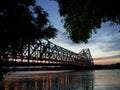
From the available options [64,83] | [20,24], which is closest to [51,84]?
[64,83]

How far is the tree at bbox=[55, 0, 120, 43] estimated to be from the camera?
1460 centimetres

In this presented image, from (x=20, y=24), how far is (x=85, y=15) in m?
4.14

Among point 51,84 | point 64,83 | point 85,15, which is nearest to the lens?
point 85,15

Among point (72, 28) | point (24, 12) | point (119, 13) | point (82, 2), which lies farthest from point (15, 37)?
point (119, 13)

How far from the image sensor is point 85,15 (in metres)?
15.7

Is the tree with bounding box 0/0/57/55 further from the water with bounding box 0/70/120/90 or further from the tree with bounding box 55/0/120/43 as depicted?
the water with bounding box 0/70/120/90

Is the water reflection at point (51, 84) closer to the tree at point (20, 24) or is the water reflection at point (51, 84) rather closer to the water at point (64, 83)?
the water at point (64, 83)

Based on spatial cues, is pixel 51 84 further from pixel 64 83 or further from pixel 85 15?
pixel 85 15

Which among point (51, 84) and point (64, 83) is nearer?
point (51, 84)

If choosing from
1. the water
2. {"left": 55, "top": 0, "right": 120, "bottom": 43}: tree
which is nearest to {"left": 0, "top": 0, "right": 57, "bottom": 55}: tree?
{"left": 55, "top": 0, "right": 120, "bottom": 43}: tree

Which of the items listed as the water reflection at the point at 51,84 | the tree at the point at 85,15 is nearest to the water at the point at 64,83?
the water reflection at the point at 51,84

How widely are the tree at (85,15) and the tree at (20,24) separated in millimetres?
1559

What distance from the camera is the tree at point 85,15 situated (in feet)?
47.9

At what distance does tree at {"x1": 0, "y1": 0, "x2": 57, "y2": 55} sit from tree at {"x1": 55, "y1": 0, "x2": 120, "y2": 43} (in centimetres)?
156
